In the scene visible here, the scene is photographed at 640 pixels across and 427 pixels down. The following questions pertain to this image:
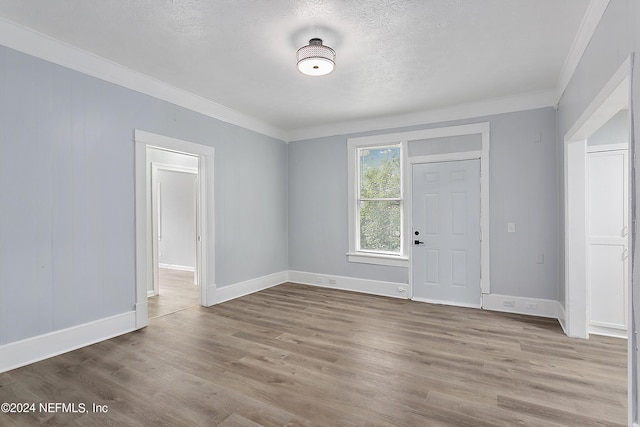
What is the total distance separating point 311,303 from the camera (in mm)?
4590

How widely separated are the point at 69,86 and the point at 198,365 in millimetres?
2867

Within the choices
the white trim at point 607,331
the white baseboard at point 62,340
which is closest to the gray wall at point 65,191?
the white baseboard at point 62,340

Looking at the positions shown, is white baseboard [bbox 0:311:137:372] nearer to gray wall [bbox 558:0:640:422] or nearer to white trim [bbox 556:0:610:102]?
gray wall [bbox 558:0:640:422]

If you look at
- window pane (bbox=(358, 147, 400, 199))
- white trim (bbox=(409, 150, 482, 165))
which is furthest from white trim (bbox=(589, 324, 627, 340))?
window pane (bbox=(358, 147, 400, 199))

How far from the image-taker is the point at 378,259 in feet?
16.8

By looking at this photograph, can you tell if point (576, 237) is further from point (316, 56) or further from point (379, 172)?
point (316, 56)

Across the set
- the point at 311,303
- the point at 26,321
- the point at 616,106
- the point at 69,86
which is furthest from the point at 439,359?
the point at 69,86

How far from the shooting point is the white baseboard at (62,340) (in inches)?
103

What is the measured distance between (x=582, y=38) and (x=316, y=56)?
224 cm

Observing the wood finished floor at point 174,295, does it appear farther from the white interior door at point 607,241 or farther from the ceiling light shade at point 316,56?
the white interior door at point 607,241

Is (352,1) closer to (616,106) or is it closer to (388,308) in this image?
(616,106)

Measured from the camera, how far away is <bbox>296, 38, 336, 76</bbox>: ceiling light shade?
2.77 m

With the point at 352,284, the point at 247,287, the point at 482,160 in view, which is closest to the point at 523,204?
the point at 482,160

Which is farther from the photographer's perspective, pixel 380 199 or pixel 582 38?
pixel 380 199
